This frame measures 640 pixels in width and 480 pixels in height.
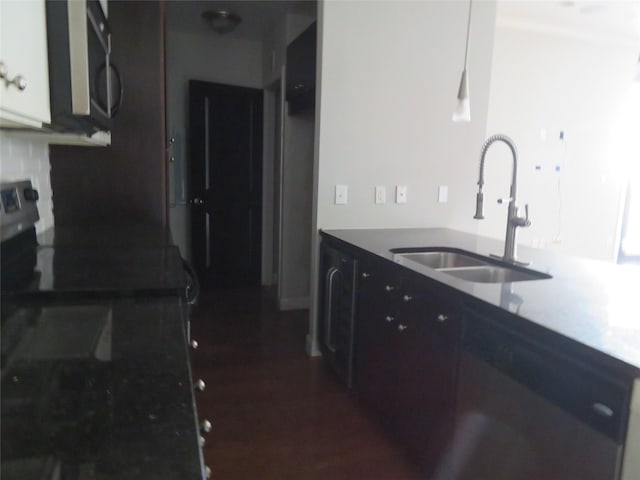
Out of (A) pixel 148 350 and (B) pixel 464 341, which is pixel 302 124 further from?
(A) pixel 148 350

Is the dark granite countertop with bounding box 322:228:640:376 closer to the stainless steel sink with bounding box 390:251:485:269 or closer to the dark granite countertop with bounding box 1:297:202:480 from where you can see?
the stainless steel sink with bounding box 390:251:485:269

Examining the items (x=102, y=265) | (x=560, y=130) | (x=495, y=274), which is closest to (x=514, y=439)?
(x=495, y=274)

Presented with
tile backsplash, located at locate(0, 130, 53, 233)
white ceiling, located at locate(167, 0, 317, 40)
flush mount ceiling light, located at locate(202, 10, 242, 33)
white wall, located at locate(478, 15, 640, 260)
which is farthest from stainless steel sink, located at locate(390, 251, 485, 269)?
flush mount ceiling light, located at locate(202, 10, 242, 33)

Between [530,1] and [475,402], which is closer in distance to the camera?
[475,402]

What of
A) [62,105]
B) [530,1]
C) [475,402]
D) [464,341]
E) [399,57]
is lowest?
[475,402]

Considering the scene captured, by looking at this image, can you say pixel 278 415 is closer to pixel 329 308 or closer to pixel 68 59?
pixel 329 308

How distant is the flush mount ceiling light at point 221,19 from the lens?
3666 mm

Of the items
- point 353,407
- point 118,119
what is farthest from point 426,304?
point 118,119

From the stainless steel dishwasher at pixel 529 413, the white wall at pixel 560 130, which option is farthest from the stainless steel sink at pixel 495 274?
the white wall at pixel 560 130

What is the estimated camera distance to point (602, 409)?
976mm

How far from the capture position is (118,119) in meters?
2.43

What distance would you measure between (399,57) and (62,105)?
2.26 metres

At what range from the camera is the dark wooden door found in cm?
440

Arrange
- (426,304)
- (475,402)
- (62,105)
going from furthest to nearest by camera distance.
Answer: (426,304) < (475,402) < (62,105)
